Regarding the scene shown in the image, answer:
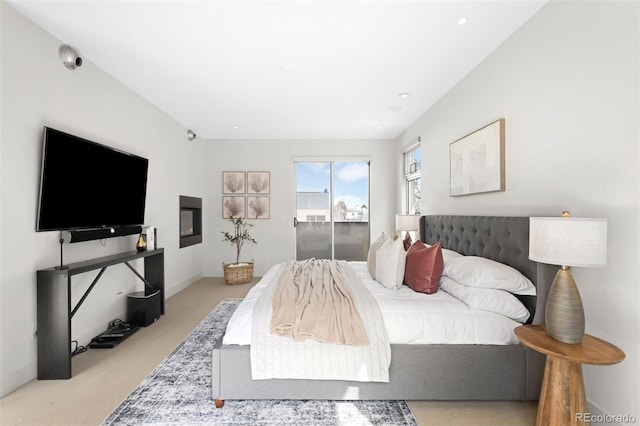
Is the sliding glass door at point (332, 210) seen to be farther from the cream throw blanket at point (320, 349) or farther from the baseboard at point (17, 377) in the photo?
the baseboard at point (17, 377)

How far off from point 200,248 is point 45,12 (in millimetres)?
4012

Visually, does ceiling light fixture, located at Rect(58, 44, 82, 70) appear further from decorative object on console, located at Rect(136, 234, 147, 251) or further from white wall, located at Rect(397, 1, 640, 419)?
white wall, located at Rect(397, 1, 640, 419)

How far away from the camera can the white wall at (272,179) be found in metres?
5.66

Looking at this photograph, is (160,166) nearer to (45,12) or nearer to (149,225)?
(149,225)

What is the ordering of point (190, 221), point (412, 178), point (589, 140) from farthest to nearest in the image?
point (190, 221), point (412, 178), point (589, 140)

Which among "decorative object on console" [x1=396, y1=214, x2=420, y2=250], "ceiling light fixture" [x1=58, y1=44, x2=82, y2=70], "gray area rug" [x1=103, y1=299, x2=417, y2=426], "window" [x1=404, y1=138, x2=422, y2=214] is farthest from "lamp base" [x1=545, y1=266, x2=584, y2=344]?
"ceiling light fixture" [x1=58, y1=44, x2=82, y2=70]

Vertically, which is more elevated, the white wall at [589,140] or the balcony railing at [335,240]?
the white wall at [589,140]

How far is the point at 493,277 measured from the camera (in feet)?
6.61

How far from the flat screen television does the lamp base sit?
335 centimetres

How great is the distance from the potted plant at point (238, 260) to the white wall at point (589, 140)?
13.2ft

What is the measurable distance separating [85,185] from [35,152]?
0.43m

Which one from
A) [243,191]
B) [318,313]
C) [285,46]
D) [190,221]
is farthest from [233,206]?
[318,313]

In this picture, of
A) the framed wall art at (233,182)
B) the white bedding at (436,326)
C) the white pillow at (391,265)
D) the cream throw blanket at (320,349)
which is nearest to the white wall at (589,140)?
the white bedding at (436,326)

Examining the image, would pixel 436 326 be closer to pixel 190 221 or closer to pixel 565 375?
pixel 565 375
